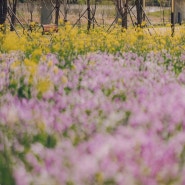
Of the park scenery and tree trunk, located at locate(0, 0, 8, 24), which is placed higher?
tree trunk, located at locate(0, 0, 8, 24)

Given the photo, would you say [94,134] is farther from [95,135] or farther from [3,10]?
A: [3,10]

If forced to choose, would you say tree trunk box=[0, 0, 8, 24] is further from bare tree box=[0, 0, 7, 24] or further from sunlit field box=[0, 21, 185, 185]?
sunlit field box=[0, 21, 185, 185]

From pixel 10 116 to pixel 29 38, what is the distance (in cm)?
1290

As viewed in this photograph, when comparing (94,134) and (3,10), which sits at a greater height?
(3,10)

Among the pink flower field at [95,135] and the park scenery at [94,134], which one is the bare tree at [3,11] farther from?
the pink flower field at [95,135]

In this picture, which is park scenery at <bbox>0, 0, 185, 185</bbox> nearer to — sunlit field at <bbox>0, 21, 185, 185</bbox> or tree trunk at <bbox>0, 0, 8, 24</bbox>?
sunlit field at <bbox>0, 21, 185, 185</bbox>

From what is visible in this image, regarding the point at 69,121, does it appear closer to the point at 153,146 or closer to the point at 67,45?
the point at 153,146

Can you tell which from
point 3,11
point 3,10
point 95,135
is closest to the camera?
point 95,135

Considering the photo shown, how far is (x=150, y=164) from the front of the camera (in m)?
1.62

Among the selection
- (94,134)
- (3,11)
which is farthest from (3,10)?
(94,134)

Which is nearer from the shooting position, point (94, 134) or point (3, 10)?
point (94, 134)

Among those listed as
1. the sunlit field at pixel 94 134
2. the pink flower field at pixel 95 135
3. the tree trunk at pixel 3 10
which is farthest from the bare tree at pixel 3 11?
the pink flower field at pixel 95 135

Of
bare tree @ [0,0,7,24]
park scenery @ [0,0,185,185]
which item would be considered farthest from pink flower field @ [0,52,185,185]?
bare tree @ [0,0,7,24]

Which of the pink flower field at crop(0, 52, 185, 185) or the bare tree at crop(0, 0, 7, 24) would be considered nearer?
the pink flower field at crop(0, 52, 185, 185)
